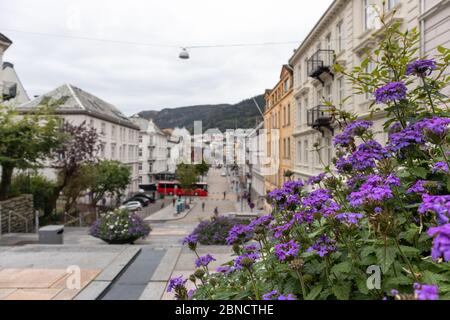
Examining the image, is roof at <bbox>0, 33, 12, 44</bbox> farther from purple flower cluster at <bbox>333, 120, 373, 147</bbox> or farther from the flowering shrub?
purple flower cluster at <bbox>333, 120, 373, 147</bbox>

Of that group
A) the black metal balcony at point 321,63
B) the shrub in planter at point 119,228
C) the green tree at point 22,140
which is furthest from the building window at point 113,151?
the black metal balcony at point 321,63

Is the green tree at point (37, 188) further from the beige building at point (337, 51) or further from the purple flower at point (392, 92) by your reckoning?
the purple flower at point (392, 92)

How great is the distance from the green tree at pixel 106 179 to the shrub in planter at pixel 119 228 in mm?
16520

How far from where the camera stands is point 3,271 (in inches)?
288

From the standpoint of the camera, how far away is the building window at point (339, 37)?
49.4ft

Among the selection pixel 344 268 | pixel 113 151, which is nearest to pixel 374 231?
pixel 344 268

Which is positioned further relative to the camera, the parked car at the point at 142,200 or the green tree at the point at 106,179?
the parked car at the point at 142,200

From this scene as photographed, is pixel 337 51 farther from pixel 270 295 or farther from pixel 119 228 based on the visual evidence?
pixel 270 295

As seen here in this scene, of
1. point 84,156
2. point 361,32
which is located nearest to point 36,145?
point 84,156

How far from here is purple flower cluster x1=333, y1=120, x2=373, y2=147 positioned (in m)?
2.68

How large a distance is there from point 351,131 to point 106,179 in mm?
29668

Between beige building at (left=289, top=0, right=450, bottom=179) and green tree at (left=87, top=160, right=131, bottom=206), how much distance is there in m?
17.4
